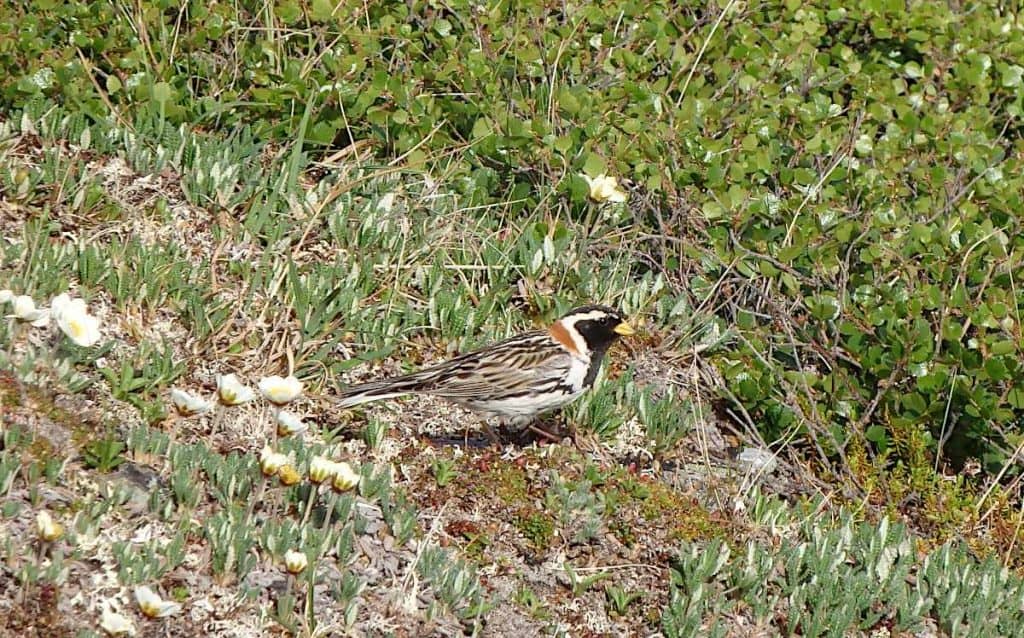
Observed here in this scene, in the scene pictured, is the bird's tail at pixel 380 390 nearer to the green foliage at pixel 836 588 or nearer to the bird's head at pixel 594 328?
the bird's head at pixel 594 328

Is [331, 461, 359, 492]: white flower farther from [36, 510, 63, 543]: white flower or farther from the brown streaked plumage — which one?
the brown streaked plumage

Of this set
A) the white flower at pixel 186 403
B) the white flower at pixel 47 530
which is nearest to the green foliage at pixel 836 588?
the white flower at pixel 186 403

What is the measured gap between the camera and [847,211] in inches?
345

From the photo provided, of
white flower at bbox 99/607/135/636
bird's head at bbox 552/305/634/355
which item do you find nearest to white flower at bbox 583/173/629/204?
bird's head at bbox 552/305/634/355

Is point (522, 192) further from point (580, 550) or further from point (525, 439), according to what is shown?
point (580, 550)

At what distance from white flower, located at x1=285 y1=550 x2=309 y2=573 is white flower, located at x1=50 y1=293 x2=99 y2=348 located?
127cm

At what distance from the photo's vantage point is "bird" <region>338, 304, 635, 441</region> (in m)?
6.69

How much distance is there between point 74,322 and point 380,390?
4.76ft

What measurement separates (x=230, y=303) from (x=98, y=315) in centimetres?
64

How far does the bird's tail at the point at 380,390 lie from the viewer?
21.9ft

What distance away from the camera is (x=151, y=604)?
5.02 metres

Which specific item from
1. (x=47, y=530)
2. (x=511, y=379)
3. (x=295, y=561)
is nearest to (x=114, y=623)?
(x=47, y=530)

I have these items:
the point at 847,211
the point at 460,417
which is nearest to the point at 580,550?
the point at 460,417

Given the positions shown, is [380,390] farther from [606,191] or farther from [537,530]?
[606,191]
